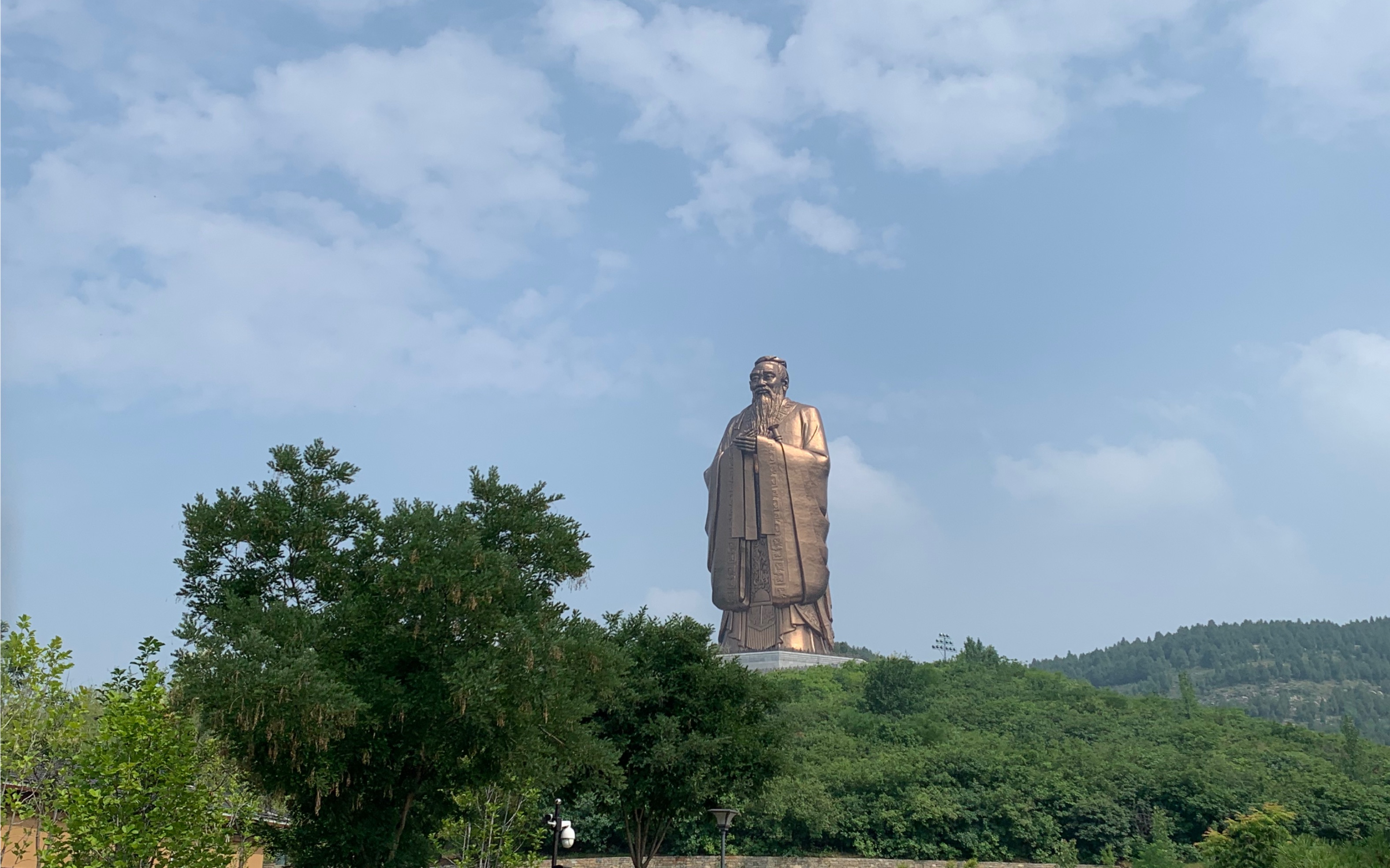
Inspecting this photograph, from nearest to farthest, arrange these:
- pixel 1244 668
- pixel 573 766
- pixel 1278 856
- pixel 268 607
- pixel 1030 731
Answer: pixel 268 607
pixel 573 766
pixel 1278 856
pixel 1030 731
pixel 1244 668

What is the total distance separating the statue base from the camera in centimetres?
3550

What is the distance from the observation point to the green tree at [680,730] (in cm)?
1614

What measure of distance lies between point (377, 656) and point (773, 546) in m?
25.4

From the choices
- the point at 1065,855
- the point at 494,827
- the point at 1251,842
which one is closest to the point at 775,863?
the point at 1065,855

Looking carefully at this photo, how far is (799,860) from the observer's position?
22.8 m

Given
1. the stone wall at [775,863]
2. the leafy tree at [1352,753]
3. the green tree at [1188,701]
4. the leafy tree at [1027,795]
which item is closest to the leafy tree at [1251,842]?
the leafy tree at [1027,795]

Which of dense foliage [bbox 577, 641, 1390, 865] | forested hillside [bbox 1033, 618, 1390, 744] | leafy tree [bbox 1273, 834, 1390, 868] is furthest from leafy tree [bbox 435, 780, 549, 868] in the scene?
forested hillside [bbox 1033, 618, 1390, 744]

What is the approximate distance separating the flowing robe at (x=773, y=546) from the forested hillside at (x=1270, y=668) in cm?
5770

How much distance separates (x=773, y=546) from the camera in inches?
1457

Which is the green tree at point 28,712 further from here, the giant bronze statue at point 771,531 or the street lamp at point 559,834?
the giant bronze statue at point 771,531

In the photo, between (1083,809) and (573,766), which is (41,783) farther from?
(1083,809)

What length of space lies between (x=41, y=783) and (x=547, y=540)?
209 inches

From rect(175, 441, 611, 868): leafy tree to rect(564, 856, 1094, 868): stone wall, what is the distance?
9915 millimetres

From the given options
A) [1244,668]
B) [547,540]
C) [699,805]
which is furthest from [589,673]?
[1244,668]
